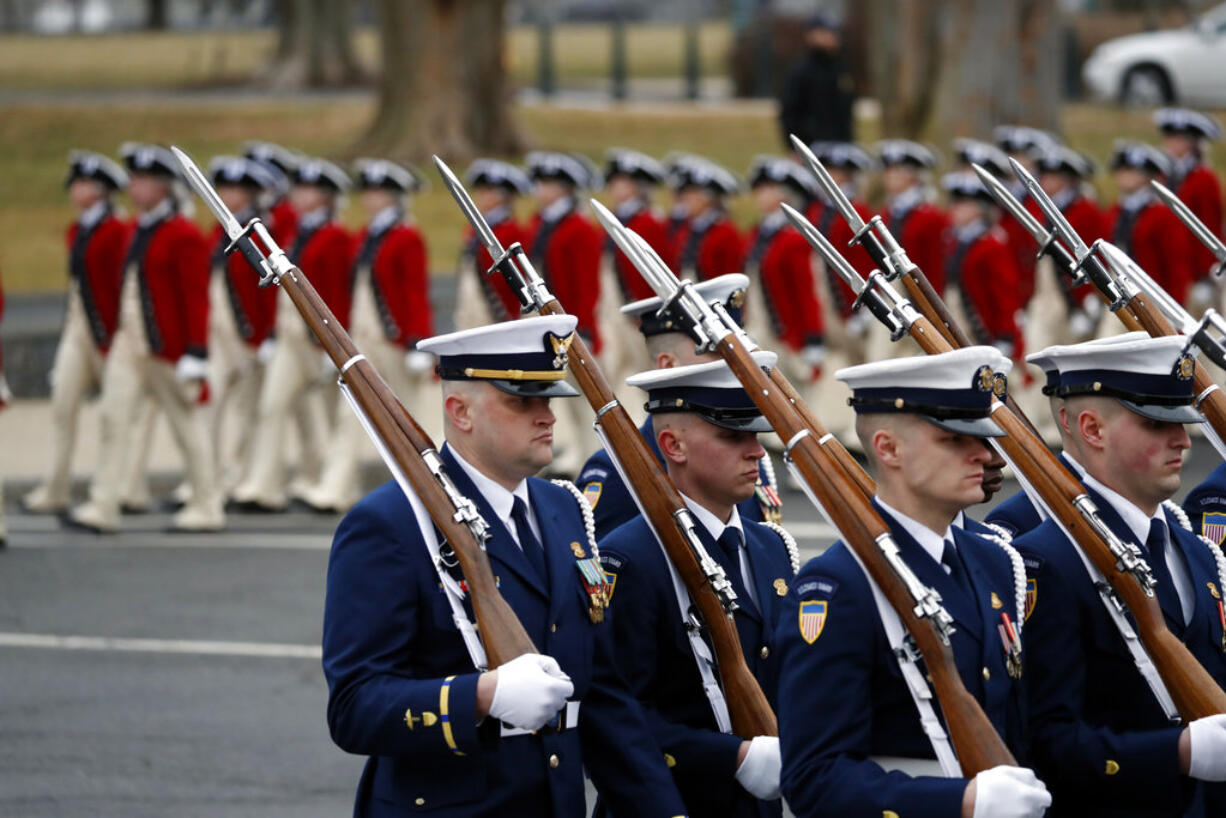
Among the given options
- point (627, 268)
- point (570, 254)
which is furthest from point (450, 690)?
point (627, 268)

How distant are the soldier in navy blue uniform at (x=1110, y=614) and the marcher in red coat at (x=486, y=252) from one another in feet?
26.5

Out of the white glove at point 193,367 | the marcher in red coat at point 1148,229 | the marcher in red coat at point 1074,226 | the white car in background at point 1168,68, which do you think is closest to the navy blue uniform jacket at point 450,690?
the white glove at point 193,367

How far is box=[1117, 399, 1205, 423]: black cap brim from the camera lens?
4605 millimetres

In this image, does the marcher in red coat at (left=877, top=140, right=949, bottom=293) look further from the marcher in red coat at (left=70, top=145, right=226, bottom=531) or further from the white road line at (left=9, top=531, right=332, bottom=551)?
the marcher in red coat at (left=70, top=145, right=226, bottom=531)

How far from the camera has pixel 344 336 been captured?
4648 mm

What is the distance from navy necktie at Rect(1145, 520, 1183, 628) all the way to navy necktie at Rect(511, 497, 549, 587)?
4.17ft

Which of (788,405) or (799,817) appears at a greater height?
(788,405)

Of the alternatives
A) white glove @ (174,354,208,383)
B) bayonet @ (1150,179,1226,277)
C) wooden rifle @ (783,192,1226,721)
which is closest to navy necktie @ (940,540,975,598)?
wooden rifle @ (783,192,1226,721)

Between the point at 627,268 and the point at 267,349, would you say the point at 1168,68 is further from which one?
the point at 267,349

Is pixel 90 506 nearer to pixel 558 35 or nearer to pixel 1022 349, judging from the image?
pixel 1022 349

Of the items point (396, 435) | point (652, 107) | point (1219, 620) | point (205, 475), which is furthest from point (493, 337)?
point (652, 107)

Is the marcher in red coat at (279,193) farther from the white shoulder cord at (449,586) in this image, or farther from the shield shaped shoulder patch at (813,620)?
the shield shaped shoulder patch at (813,620)

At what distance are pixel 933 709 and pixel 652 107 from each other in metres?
31.1

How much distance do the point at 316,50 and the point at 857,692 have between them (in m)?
35.1
